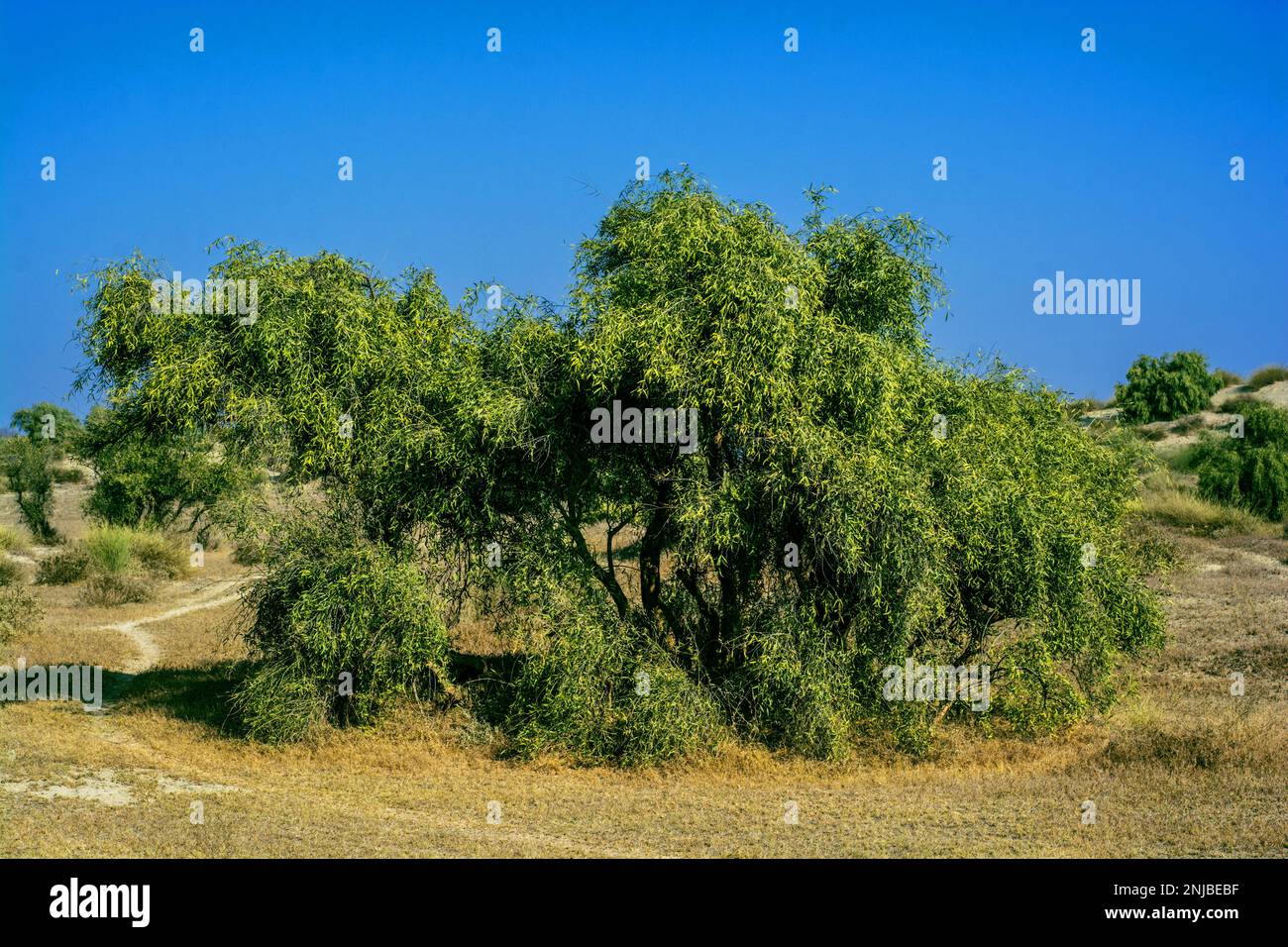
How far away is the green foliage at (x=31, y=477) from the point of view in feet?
146

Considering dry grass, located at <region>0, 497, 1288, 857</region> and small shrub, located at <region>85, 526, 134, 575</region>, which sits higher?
small shrub, located at <region>85, 526, 134, 575</region>

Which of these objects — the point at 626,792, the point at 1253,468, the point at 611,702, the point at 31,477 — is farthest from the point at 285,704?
the point at 31,477

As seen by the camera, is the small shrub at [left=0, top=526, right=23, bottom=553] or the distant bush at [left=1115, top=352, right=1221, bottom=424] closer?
the small shrub at [left=0, top=526, right=23, bottom=553]

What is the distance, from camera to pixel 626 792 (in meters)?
13.9

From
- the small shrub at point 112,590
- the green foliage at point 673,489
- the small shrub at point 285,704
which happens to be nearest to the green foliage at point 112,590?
the small shrub at point 112,590

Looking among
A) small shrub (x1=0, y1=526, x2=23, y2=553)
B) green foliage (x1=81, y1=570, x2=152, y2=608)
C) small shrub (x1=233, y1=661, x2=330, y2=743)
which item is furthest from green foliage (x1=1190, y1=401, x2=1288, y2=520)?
small shrub (x1=0, y1=526, x2=23, y2=553)

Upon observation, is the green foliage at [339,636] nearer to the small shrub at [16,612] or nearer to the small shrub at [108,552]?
the small shrub at [16,612]

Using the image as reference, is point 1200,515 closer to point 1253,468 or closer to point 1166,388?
point 1253,468

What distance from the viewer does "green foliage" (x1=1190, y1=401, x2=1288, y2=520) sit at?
36.9 m

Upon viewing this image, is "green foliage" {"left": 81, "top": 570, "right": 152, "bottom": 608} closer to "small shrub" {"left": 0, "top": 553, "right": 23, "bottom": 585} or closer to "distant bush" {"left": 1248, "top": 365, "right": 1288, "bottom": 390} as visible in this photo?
"small shrub" {"left": 0, "top": 553, "right": 23, "bottom": 585}

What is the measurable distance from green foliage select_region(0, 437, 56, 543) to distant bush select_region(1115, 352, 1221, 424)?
47.5m

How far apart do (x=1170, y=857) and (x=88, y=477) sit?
67115 millimetres

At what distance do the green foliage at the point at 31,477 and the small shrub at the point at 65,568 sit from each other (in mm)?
8789

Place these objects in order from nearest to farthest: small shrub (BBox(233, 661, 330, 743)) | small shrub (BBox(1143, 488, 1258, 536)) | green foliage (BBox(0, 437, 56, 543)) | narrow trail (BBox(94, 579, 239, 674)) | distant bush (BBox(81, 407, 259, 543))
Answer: small shrub (BBox(233, 661, 330, 743)), narrow trail (BBox(94, 579, 239, 674)), small shrub (BBox(1143, 488, 1258, 536)), distant bush (BBox(81, 407, 259, 543)), green foliage (BBox(0, 437, 56, 543))
